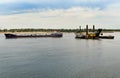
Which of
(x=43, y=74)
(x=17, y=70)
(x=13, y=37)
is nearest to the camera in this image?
(x=43, y=74)

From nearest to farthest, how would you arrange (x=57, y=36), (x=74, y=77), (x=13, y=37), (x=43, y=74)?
(x=74, y=77), (x=43, y=74), (x=13, y=37), (x=57, y=36)

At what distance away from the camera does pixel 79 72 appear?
33.6m

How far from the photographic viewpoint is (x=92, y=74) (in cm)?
3219

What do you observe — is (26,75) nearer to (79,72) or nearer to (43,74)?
(43,74)

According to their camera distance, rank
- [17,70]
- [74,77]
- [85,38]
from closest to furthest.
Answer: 1. [74,77]
2. [17,70]
3. [85,38]

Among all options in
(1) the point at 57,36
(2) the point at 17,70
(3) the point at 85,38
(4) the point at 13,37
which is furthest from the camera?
(1) the point at 57,36

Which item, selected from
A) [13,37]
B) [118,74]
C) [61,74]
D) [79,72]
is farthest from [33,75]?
[13,37]

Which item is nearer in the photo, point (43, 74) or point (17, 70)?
point (43, 74)

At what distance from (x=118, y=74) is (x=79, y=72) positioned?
5.36 meters

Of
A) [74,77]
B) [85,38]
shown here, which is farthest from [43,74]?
[85,38]

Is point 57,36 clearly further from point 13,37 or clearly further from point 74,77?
point 74,77

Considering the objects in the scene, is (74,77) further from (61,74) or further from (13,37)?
(13,37)

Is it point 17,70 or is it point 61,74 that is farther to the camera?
point 17,70

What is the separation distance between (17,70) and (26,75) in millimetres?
3892
